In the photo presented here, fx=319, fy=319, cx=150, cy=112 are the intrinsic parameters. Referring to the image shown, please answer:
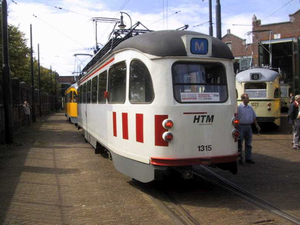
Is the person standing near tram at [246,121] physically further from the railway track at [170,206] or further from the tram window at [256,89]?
the tram window at [256,89]

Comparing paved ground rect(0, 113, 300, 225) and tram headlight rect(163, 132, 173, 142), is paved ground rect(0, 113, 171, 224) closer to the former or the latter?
paved ground rect(0, 113, 300, 225)

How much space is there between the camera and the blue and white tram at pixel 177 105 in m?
5.33

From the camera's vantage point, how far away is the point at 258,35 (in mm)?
37750

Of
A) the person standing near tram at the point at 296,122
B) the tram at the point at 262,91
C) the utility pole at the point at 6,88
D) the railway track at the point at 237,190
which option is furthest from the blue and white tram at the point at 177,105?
the tram at the point at 262,91

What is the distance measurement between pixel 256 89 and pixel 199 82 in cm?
1003

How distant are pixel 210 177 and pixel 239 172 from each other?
0.90 metres

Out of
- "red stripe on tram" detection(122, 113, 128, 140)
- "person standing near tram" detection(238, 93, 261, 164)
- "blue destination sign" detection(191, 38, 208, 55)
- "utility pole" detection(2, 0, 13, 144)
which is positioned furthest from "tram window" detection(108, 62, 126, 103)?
"utility pole" detection(2, 0, 13, 144)

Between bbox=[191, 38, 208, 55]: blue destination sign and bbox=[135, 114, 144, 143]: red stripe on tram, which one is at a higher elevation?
bbox=[191, 38, 208, 55]: blue destination sign

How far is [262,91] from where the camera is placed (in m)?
14.6

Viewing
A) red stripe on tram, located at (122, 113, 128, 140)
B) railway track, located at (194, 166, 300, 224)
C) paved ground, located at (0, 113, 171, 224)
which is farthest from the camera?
red stripe on tram, located at (122, 113, 128, 140)

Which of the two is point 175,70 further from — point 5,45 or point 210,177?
point 5,45

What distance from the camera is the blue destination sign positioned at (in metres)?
5.54

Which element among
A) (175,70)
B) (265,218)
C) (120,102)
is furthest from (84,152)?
(265,218)

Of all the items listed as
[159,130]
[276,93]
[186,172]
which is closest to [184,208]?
[186,172]
